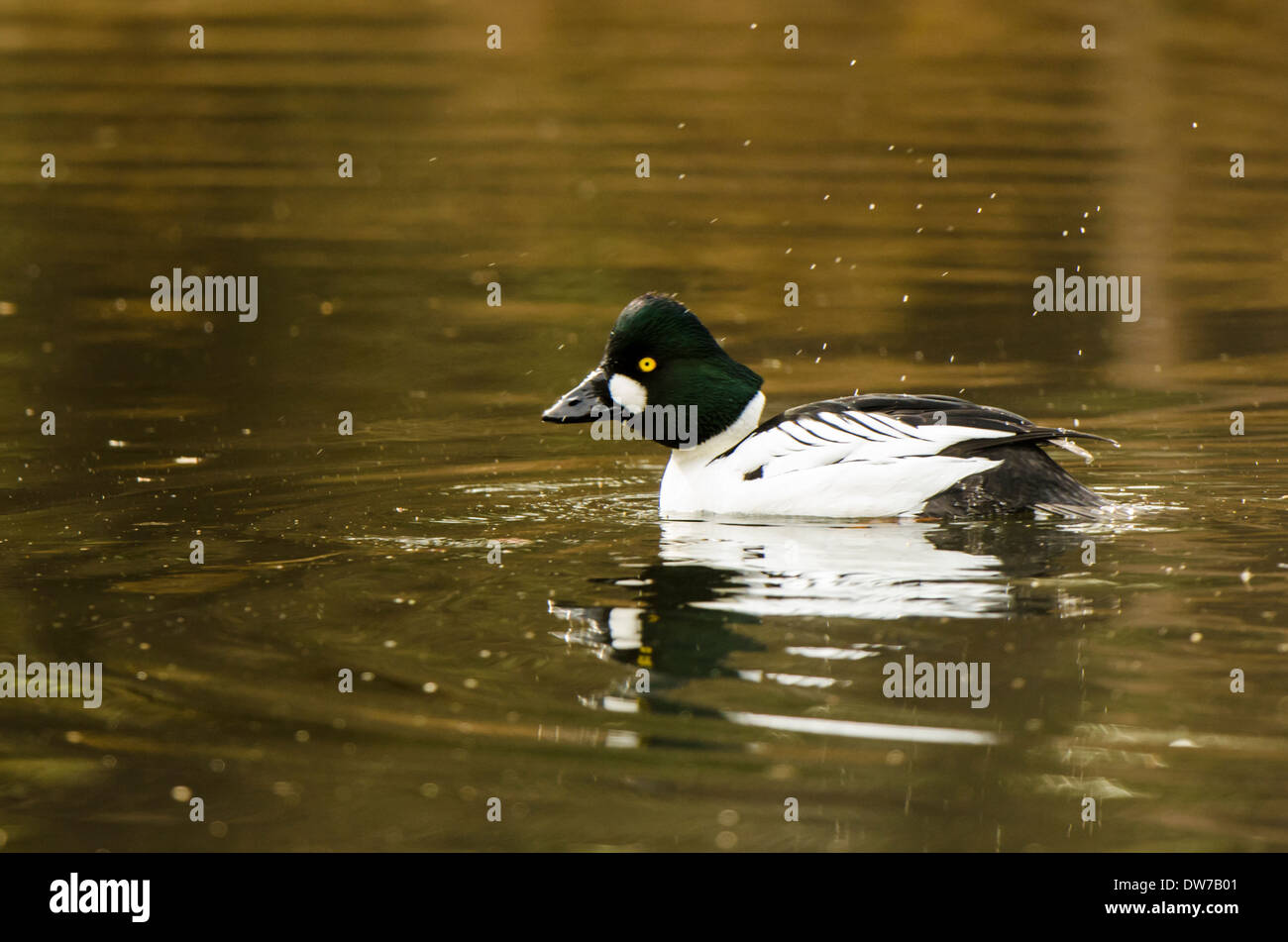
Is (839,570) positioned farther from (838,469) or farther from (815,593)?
(838,469)

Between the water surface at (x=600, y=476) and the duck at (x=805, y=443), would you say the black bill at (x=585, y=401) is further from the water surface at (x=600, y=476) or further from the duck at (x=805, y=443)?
the water surface at (x=600, y=476)

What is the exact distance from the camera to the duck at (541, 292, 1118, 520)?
30.8ft

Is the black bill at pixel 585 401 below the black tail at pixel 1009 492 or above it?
above

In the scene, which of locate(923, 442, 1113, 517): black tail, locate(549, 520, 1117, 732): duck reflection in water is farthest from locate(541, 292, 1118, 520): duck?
locate(549, 520, 1117, 732): duck reflection in water

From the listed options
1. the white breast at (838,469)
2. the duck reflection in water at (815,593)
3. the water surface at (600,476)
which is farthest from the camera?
the white breast at (838,469)

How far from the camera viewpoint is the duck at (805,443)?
938 cm

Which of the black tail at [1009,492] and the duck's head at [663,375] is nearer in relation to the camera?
the black tail at [1009,492]

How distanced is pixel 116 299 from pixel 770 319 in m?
5.60

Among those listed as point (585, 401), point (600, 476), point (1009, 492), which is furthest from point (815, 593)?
point (600, 476)

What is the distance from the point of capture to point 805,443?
9.55 m

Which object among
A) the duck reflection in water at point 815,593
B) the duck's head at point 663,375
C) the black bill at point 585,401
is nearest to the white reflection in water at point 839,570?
the duck reflection in water at point 815,593

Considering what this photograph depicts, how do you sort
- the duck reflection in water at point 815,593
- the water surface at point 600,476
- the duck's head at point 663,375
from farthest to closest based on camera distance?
the duck's head at point 663,375 < the duck reflection in water at point 815,593 < the water surface at point 600,476

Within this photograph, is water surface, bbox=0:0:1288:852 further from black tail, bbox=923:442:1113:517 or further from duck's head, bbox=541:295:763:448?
duck's head, bbox=541:295:763:448

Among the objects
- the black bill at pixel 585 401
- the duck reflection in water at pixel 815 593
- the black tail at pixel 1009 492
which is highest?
the black bill at pixel 585 401
